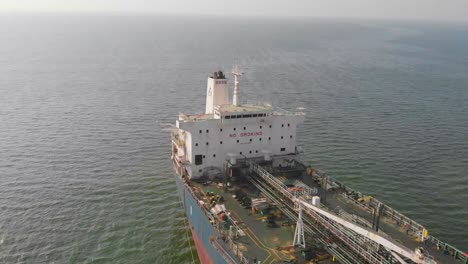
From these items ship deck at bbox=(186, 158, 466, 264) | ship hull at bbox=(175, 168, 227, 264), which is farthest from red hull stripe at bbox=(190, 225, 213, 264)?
ship deck at bbox=(186, 158, 466, 264)

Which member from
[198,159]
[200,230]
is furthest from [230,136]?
[200,230]

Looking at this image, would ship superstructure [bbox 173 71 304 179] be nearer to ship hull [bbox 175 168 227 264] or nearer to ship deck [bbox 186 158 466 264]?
ship deck [bbox 186 158 466 264]

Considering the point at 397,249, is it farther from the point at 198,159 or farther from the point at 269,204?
the point at 198,159

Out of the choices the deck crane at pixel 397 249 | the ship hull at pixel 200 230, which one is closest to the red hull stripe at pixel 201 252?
the ship hull at pixel 200 230

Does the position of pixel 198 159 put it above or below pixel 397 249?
above

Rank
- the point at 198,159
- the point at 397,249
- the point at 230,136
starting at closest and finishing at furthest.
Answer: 1. the point at 397,249
2. the point at 198,159
3. the point at 230,136

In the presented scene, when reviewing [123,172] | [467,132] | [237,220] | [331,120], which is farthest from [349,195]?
[467,132]
